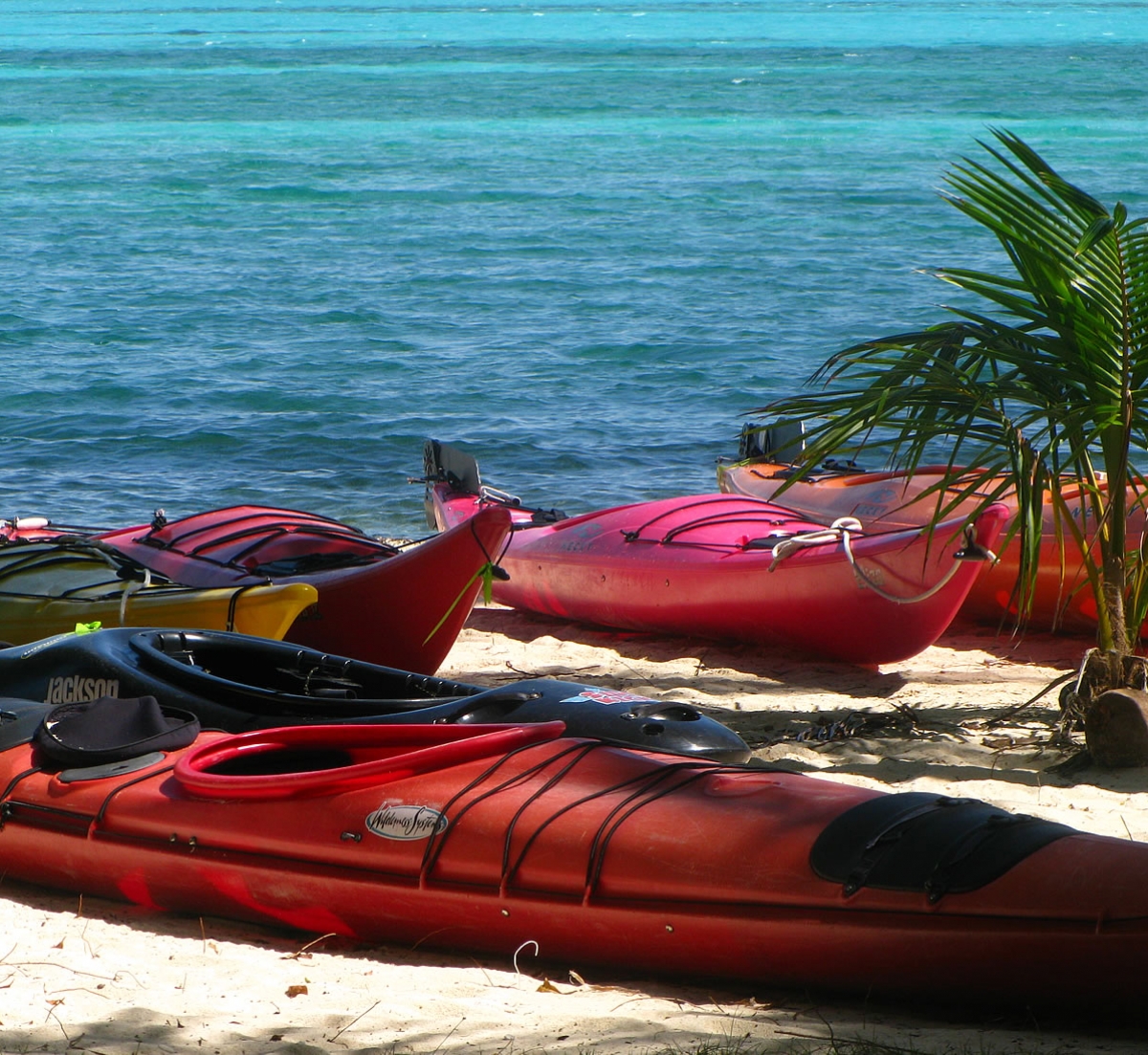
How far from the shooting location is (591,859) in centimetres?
352

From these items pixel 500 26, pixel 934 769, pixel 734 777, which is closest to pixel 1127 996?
pixel 734 777

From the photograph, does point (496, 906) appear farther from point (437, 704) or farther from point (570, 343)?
point (570, 343)

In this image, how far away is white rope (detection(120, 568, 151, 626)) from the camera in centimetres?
644

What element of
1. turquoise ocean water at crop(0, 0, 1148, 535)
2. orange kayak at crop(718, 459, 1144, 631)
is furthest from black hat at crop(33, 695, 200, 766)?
turquoise ocean water at crop(0, 0, 1148, 535)

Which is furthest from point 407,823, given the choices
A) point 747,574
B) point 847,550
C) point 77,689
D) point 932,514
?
point 932,514

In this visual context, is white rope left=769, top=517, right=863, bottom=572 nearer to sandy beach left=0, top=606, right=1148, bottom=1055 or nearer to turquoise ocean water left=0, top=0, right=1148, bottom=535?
sandy beach left=0, top=606, right=1148, bottom=1055

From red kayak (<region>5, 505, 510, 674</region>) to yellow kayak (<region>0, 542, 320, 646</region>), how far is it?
0.28 metres

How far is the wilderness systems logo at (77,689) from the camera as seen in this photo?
4750mm

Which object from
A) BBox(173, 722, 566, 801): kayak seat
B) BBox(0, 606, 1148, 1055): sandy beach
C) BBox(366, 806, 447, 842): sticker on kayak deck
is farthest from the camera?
BBox(173, 722, 566, 801): kayak seat

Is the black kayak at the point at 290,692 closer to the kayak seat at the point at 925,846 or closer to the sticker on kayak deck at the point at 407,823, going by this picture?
the sticker on kayak deck at the point at 407,823

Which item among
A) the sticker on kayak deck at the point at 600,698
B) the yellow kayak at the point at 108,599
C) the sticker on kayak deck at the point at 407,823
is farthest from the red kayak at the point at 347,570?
the sticker on kayak deck at the point at 407,823

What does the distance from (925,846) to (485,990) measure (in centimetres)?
114

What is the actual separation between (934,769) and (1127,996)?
1.98 metres

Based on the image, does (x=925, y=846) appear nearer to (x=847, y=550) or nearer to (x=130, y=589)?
(x=847, y=550)
